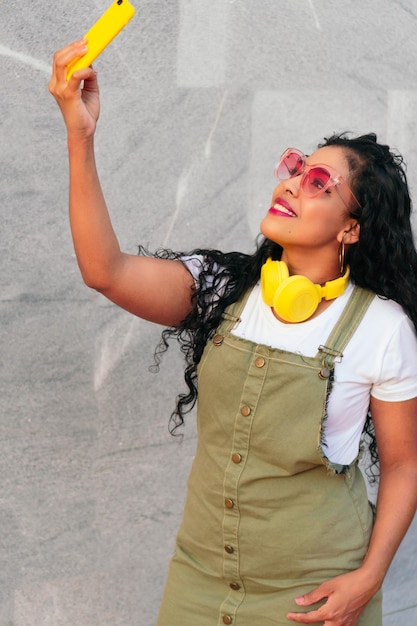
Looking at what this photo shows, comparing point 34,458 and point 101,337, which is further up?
point 101,337

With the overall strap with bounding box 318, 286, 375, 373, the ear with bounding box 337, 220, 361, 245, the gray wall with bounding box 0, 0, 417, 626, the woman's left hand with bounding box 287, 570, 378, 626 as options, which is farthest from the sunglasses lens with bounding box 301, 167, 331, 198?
the gray wall with bounding box 0, 0, 417, 626

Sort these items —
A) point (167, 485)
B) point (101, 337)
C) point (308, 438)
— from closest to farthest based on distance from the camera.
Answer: point (308, 438) < point (101, 337) < point (167, 485)

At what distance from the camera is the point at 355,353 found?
6.39 feet

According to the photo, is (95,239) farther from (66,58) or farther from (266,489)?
(266,489)

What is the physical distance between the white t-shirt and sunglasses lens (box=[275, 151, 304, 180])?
0.89ft

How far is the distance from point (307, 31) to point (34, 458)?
57.1 inches

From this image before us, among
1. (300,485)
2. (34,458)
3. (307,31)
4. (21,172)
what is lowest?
(34,458)

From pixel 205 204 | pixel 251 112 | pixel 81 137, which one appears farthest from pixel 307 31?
pixel 81 137

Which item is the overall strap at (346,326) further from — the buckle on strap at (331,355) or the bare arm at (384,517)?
the bare arm at (384,517)

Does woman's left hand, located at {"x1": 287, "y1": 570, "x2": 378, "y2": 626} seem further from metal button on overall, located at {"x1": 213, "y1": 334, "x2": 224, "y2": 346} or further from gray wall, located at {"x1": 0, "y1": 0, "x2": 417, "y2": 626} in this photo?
gray wall, located at {"x1": 0, "y1": 0, "x2": 417, "y2": 626}

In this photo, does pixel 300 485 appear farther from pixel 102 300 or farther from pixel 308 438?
pixel 102 300

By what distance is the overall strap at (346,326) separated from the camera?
76.3 inches

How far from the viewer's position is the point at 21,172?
2629 millimetres

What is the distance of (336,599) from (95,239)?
853mm
